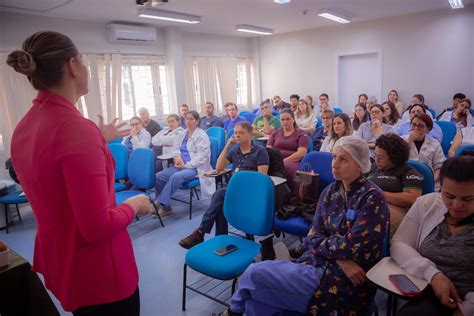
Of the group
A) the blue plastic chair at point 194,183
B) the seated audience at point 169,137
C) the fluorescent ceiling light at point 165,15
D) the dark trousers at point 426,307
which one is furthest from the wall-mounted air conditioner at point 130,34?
the dark trousers at point 426,307

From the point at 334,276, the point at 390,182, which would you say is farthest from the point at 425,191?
the point at 334,276

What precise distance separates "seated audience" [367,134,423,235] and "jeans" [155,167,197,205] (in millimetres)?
2231

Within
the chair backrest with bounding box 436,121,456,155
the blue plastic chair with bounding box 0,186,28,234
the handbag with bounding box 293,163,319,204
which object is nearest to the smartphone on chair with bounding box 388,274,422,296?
the handbag with bounding box 293,163,319,204

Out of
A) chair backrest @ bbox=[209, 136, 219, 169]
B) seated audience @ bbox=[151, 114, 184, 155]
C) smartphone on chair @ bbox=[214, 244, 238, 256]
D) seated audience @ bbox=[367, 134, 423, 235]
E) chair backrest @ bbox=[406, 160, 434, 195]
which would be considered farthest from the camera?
seated audience @ bbox=[151, 114, 184, 155]

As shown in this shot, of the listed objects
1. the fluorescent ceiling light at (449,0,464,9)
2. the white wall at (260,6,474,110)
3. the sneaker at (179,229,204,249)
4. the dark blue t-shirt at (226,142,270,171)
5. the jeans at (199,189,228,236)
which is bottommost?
the sneaker at (179,229,204,249)

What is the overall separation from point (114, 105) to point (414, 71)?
6362 millimetres

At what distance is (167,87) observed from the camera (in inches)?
285

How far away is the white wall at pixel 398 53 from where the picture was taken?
6734 millimetres

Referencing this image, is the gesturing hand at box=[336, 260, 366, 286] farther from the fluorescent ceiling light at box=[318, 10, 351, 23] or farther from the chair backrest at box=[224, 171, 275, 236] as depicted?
the fluorescent ceiling light at box=[318, 10, 351, 23]

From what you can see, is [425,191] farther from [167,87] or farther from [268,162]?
[167,87]

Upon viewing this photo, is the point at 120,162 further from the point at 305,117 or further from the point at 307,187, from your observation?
the point at 305,117

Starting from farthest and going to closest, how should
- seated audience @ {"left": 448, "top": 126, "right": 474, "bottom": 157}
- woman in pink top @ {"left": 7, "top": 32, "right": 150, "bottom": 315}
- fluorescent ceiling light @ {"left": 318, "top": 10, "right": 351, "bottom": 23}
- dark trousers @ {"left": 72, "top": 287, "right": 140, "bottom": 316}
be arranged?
fluorescent ceiling light @ {"left": 318, "top": 10, "right": 351, "bottom": 23} < seated audience @ {"left": 448, "top": 126, "right": 474, "bottom": 157} < dark trousers @ {"left": 72, "top": 287, "right": 140, "bottom": 316} < woman in pink top @ {"left": 7, "top": 32, "right": 150, "bottom": 315}

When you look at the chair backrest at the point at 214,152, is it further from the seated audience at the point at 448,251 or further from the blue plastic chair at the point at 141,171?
the seated audience at the point at 448,251

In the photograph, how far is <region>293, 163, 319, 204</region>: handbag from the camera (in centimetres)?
257
